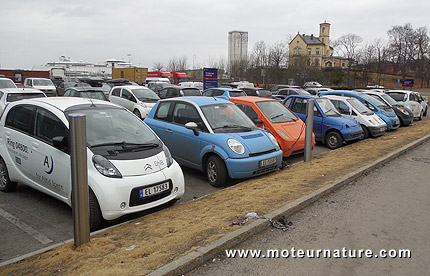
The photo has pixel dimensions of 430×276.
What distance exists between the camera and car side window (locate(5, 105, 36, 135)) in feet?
19.1

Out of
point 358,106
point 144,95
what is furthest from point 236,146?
point 144,95

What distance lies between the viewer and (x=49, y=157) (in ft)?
17.3

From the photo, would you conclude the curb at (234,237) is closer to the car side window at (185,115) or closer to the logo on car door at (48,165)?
the logo on car door at (48,165)

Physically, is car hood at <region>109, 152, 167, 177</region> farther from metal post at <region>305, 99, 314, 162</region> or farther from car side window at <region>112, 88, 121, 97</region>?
car side window at <region>112, 88, 121, 97</region>

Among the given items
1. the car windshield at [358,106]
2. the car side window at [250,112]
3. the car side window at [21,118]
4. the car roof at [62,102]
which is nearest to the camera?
the car roof at [62,102]

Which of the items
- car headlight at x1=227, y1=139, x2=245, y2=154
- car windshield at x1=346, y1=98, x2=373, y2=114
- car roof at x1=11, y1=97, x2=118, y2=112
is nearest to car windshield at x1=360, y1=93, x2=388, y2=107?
car windshield at x1=346, y1=98, x2=373, y2=114

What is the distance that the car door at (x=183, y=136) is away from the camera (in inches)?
295

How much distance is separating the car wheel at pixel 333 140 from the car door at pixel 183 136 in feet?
17.8

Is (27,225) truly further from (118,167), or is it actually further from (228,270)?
(228,270)

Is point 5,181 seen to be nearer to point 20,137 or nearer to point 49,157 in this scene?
point 20,137

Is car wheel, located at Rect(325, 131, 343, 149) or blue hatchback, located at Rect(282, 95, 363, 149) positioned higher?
blue hatchback, located at Rect(282, 95, 363, 149)

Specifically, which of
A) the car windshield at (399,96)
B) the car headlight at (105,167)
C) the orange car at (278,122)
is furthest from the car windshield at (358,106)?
the car headlight at (105,167)

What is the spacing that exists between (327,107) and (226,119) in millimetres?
5396

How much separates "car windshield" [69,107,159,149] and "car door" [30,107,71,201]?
39 centimetres
